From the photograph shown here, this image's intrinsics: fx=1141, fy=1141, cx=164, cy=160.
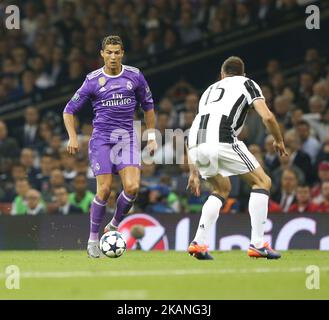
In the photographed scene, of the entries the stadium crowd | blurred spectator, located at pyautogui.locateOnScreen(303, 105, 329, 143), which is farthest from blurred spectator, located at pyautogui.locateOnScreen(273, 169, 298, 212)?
blurred spectator, located at pyautogui.locateOnScreen(303, 105, 329, 143)

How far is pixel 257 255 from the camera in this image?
1102 cm

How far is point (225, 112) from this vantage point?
1121 centimetres

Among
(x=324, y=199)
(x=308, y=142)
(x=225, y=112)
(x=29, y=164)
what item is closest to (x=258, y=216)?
(x=225, y=112)

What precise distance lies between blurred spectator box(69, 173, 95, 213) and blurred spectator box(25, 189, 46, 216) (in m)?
0.53

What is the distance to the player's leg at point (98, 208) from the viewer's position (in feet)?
38.8

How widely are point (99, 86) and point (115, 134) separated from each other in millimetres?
526

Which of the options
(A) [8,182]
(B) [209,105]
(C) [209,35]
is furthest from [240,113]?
(C) [209,35]

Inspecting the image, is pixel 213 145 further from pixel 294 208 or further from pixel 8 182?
pixel 8 182

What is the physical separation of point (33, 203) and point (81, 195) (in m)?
0.76

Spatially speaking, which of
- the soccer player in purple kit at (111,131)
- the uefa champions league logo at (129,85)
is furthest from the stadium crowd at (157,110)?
the uefa champions league logo at (129,85)

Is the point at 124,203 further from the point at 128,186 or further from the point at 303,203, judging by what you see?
the point at 303,203

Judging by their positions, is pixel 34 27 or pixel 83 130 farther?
pixel 34 27

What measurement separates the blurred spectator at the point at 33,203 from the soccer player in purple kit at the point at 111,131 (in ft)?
12.7

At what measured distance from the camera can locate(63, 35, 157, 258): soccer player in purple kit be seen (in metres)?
11.8
